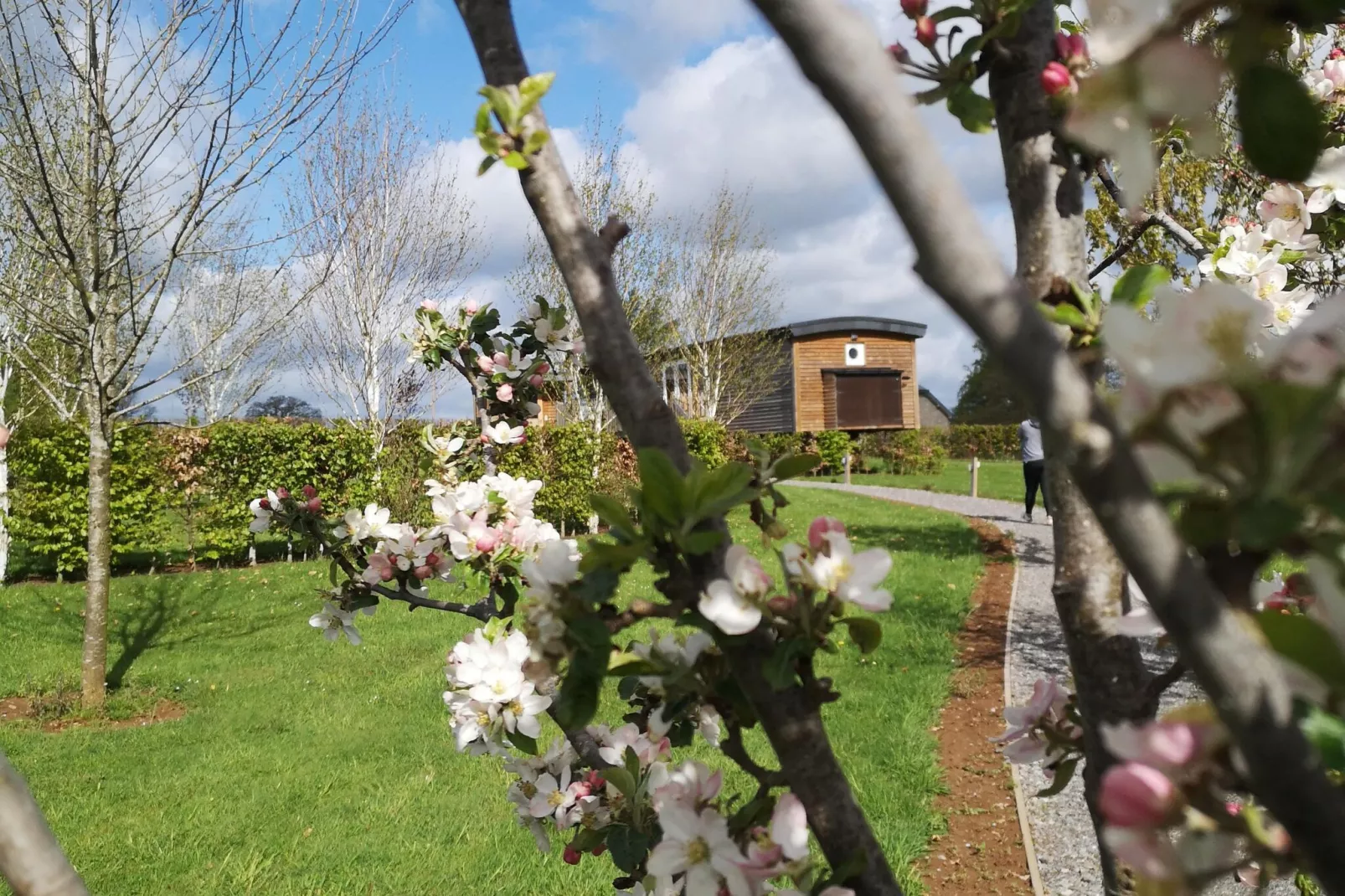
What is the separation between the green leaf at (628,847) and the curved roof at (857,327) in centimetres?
2550

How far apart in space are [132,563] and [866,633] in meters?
12.6

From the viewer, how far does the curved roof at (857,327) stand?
26.4m

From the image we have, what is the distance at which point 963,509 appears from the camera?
14719mm

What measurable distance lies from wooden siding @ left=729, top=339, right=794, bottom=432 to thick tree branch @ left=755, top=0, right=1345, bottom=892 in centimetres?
2498

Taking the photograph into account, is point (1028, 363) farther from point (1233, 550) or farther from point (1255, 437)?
point (1233, 550)

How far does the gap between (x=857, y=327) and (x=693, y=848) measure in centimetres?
2712

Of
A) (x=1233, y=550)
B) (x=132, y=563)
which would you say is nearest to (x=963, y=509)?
(x=132, y=563)

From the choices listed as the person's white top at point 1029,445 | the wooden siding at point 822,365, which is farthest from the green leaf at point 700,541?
the wooden siding at point 822,365

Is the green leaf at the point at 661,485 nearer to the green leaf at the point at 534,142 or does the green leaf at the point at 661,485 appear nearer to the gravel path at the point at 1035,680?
the green leaf at the point at 534,142

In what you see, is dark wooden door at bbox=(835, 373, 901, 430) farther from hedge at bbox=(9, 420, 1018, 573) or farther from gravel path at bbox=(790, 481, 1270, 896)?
gravel path at bbox=(790, 481, 1270, 896)

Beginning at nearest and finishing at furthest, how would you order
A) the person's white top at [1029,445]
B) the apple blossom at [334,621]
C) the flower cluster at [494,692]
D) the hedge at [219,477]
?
the flower cluster at [494,692]
the apple blossom at [334,621]
the hedge at [219,477]
the person's white top at [1029,445]

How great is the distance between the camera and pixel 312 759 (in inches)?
183

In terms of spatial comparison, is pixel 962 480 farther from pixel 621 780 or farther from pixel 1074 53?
pixel 1074 53

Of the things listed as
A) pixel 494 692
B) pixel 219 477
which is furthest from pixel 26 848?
pixel 219 477
